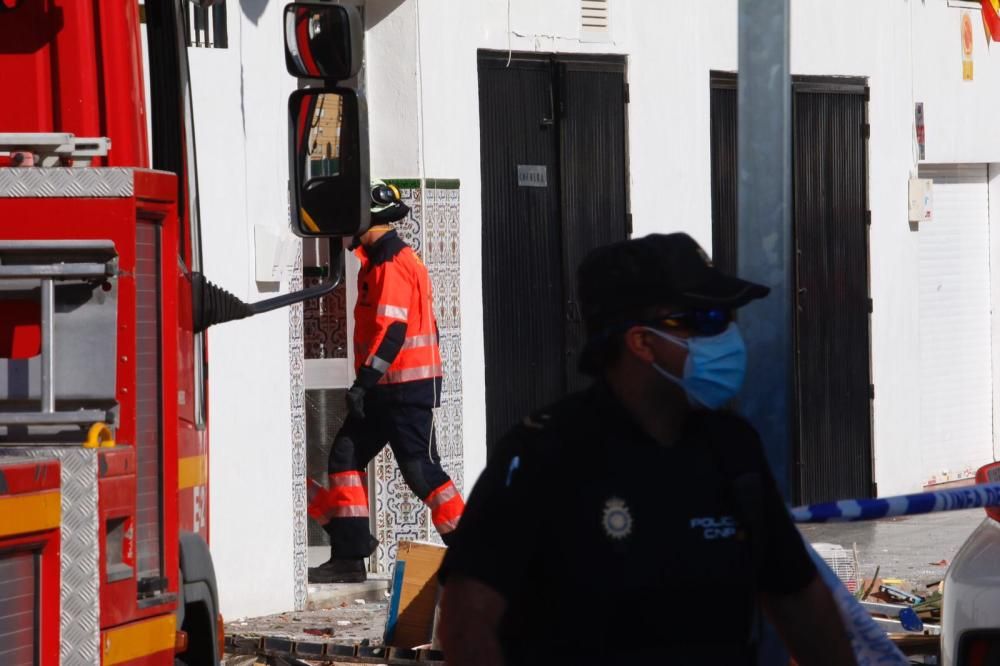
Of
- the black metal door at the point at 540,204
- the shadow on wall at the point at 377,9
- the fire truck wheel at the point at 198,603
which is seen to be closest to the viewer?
the fire truck wheel at the point at 198,603

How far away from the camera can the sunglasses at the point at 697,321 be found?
3240 mm

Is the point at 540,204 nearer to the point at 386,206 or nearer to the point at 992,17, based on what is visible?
the point at 386,206

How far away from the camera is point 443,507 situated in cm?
984

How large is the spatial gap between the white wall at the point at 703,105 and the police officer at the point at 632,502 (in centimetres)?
755

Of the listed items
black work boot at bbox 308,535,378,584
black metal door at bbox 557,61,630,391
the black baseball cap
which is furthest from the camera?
black metal door at bbox 557,61,630,391

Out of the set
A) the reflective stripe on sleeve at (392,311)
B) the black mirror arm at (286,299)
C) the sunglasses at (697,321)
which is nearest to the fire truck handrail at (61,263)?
the black mirror arm at (286,299)

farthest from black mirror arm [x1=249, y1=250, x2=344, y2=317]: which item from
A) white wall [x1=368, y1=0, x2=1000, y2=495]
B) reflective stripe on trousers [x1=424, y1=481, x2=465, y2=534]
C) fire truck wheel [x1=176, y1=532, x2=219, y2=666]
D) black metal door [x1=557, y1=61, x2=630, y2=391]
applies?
black metal door [x1=557, y1=61, x2=630, y2=391]

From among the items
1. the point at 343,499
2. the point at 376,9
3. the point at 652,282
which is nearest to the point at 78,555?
the point at 652,282

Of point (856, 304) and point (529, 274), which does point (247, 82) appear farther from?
point (856, 304)

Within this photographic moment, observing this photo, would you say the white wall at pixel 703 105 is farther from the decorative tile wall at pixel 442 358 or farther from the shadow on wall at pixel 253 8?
the shadow on wall at pixel 253 8

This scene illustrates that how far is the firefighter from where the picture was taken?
980 centimetres

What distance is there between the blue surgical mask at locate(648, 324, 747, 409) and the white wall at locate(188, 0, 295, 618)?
6022 mm

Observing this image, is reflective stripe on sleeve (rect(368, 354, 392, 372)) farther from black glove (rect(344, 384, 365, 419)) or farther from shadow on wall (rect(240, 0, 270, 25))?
shadow on wall (rect(240, 0, 270, 25))

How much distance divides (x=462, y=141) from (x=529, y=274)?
45.2 inches
